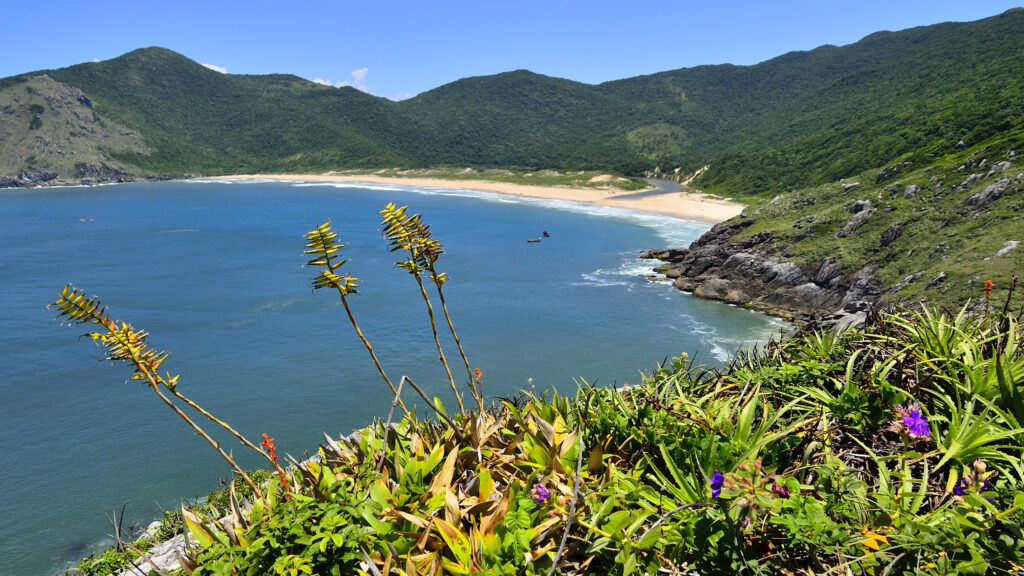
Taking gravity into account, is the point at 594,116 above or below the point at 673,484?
above

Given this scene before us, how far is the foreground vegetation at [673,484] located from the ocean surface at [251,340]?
184 cm

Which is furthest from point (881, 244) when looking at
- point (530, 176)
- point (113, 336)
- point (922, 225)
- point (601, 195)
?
point (530, 176)

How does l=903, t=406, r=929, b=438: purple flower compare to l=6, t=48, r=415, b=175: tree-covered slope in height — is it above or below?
below

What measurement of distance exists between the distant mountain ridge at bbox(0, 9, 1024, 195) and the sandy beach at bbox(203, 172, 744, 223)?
575cm

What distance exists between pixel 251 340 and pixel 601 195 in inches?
2809

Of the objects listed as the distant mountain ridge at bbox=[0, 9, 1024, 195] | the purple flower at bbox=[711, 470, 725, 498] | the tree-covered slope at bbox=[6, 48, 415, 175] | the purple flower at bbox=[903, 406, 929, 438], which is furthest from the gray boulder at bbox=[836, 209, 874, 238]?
the tree-covered slope at bbox=[6, 48, 415, 175]

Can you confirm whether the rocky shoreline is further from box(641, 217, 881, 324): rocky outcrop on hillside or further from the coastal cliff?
the coastal cliff

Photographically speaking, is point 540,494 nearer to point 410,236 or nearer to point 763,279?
point 410,236

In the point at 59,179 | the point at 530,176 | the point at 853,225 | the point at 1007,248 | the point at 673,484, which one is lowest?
the point at 1007,248

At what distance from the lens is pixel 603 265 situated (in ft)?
140

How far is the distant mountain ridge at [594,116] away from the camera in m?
68.0

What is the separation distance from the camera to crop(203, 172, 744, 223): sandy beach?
67.9 meters

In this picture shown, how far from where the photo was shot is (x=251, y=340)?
26.8 metres

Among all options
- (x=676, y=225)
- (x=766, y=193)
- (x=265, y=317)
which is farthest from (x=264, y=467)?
(x=766, y=193)
